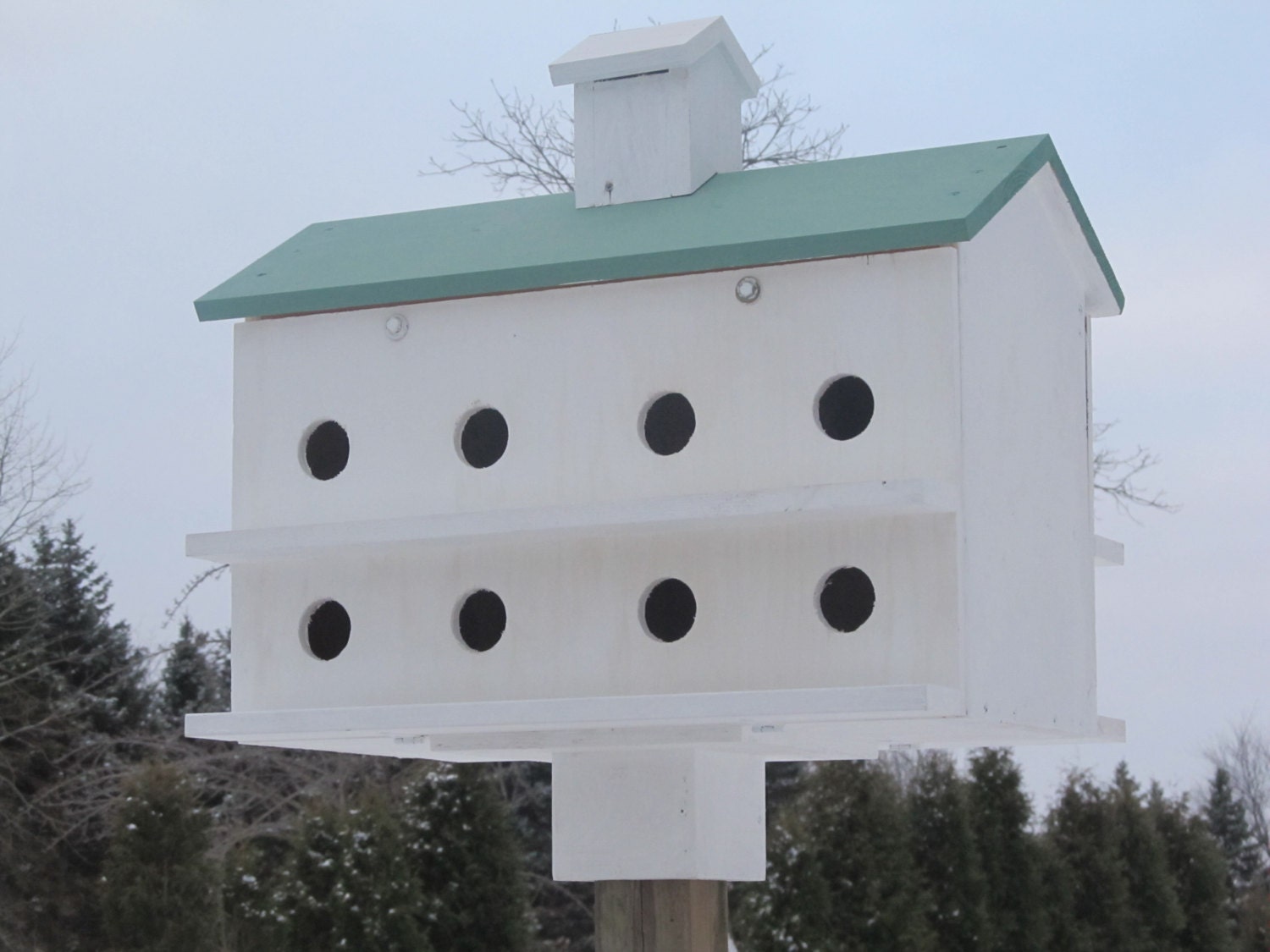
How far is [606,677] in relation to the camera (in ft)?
15.4

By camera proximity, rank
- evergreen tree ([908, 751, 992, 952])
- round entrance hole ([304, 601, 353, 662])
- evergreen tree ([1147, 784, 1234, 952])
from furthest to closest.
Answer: evergreen tree ([1147, 784, 1234, 952]) < evergreen tree ([908, 751, 992, 952]) < round entrance hole ([304, 601, 353, 662])

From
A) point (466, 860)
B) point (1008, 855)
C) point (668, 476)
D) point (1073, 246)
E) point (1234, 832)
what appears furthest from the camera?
point (1234, 832)

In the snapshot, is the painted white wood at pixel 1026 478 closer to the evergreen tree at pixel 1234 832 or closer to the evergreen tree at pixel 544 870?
the evergreen tree at pixel 544 870

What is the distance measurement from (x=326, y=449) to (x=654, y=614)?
108 centimetres

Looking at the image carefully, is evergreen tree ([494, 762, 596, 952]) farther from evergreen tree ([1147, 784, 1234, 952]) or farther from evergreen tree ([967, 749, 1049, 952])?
evergreen tree ([1147, 784, 1234, 952])

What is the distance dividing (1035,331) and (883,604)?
1110 millimetres

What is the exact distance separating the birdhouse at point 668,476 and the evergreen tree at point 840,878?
20.4 ft

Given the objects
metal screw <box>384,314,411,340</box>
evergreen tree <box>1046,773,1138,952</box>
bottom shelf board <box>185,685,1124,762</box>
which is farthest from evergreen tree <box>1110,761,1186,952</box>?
metal screw <box>384,314,411,340</box>

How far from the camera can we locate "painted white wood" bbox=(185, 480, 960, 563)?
4262 millimetres

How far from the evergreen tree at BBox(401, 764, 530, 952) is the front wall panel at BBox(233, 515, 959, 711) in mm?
6572

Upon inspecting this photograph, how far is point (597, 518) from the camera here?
452 cm

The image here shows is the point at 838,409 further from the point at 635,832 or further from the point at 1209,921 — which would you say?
the point at 1209,921

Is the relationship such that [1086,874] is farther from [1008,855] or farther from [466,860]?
[466,860]

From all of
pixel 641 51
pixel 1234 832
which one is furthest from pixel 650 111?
pixel 1234 832
